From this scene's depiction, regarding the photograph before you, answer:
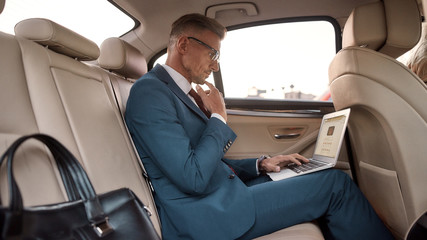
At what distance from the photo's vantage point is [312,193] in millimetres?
1111

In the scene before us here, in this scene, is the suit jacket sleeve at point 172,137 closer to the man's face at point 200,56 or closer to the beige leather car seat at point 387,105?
the man's face at point 200,56

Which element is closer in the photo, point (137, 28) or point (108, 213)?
point (108, 213)

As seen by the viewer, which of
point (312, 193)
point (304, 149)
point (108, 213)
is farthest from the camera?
point (304, 149)

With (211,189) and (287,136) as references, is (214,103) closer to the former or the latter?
(211,189)

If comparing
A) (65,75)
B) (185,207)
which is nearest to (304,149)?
(185,207)

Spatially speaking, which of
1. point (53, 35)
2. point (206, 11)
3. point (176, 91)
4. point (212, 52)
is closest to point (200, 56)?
point (212, 52)

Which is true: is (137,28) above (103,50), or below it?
above

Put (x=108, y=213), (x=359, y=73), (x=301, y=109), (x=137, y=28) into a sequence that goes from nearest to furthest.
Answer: (x=108, y=213) < (x=359, y=73) < (x=137, y=28) < (x=301, y=109)

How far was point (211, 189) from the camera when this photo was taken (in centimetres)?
109

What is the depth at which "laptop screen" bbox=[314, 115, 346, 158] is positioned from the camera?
1.32 m

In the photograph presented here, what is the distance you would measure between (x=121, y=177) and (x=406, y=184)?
1.09 meters

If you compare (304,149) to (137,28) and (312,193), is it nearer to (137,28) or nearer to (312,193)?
(312,193)

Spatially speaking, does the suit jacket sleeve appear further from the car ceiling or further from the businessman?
the car ceiling

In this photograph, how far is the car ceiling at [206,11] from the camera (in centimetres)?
176
